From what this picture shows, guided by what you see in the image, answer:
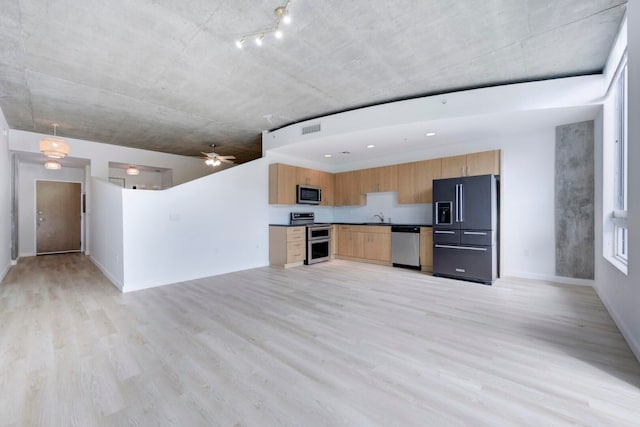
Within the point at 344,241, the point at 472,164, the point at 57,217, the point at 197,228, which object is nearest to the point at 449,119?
the point at 472,164

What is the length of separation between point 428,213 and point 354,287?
2.74 meters

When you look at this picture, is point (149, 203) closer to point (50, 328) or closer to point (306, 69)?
point (50, 328)

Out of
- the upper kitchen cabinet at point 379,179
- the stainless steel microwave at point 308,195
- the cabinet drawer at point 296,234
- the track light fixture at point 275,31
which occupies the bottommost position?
the cabinet drawer at point 296,234

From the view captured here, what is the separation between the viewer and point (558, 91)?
339 cm

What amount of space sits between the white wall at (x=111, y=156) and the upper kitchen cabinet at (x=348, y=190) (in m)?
4.79

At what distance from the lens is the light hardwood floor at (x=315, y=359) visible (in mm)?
1593

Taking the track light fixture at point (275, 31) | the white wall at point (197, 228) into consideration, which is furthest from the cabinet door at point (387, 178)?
the track light fixture at point (275, 31)

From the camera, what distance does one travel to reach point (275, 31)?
8.34ft

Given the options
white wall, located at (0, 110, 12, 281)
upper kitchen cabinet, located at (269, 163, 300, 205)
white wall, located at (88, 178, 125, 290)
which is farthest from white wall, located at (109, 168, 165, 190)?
upper kitchen cabinet, located at (269, 163, 300, 205)

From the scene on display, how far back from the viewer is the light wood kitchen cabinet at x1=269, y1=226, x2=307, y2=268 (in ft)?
18.9

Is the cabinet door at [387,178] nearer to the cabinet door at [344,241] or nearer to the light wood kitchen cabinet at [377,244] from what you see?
the light wood kitchen cabinet at [377,244]

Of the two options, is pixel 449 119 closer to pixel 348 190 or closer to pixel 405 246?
pixel 405 246

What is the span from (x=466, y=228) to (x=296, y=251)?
11.1 ft

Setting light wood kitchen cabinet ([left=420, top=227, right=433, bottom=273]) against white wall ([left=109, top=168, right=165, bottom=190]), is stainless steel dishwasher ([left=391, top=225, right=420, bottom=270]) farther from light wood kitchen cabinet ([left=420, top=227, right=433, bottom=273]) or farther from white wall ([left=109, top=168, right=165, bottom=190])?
white wall ([left=109, top=168, right=165, bottom=190])
